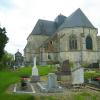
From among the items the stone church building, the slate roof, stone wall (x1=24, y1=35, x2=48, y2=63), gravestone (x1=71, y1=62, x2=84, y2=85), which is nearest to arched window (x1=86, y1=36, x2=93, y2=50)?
the stone church building

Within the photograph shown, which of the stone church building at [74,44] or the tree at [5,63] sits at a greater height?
the stone church building at [74,44]

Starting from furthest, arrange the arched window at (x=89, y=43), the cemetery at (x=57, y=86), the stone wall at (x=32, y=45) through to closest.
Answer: the stone wall at (x=32, y=45) < the arched window at (x=89, y=43) < the cemetery at (x=57, y=86)

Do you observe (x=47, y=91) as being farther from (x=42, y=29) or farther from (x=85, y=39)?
(x=42, y=29)

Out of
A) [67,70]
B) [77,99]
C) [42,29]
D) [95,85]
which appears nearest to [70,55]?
[42,29]

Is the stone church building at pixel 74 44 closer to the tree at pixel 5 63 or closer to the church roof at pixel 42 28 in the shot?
the tree at pixel 5 63

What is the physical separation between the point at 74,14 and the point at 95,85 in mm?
36347

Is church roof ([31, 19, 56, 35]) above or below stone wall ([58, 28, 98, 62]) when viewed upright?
above

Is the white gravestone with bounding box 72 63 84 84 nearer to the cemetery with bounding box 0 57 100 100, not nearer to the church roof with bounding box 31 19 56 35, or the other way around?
the cemetery with bounding box 0 57 100 100

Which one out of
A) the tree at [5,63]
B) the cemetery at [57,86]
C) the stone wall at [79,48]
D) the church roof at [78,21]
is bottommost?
the cemetery at [57,86]

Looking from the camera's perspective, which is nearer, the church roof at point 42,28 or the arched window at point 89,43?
the arched window at point 89,43

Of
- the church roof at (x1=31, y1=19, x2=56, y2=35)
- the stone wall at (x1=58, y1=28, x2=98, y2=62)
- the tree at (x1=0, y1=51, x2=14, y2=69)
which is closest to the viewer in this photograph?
the tree at (x1=0, y1=51, x2=14, y2=69)

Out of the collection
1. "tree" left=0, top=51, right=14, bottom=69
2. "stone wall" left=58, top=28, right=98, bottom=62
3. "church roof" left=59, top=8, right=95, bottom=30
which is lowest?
"tree" left=0, top=51, right=14, bottom=69

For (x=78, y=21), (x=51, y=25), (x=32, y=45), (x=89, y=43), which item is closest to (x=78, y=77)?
(x=89, y=43)

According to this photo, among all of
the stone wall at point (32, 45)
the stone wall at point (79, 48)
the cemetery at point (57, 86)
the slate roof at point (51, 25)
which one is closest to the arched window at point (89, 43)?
the stone wall at point (79, 48)
